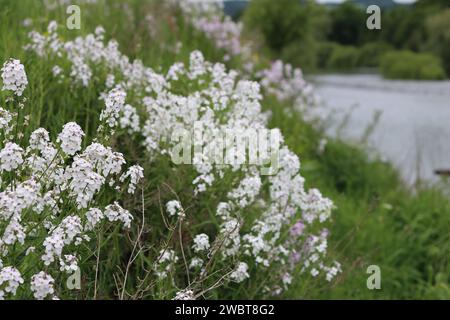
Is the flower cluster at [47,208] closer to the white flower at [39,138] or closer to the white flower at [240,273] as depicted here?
the white flower at [39,138]

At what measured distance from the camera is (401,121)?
12.9 meters

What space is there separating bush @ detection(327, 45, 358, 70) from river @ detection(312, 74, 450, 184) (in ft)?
41.3

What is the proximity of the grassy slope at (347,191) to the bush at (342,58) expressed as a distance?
27712 millimetres

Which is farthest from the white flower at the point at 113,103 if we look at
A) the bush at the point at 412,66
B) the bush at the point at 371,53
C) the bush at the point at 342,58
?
the bush at the point at 342,58

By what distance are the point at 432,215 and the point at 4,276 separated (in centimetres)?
451

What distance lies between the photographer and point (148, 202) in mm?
3375

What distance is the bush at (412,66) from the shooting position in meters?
24.8

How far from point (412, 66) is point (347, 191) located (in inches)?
816

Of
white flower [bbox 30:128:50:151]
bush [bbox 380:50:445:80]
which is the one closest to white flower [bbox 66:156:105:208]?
white flower [bbox 30:128:50:151]

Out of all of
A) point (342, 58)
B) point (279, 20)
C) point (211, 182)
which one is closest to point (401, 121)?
point (211, 182)
